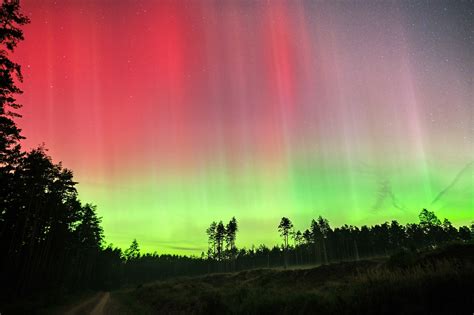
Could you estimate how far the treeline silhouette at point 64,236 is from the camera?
2573 centimetres

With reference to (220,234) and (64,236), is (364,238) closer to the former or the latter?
(220,234)

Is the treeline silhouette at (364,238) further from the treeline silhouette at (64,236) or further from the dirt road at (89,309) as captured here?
the dirt road at (89,309)

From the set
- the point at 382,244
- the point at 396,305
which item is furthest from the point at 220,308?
the point at 382,244

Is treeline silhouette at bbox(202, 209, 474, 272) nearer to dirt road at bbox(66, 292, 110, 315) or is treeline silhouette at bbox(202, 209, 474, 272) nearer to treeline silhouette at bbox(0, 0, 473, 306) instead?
treeline silhouette at bbox(0, 0, 473, 306)

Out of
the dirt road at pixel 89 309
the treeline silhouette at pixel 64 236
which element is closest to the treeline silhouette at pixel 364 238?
the treeline silhouette at pixel 64 236

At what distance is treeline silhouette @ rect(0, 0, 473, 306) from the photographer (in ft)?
84.4

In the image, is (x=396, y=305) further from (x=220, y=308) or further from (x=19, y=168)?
(x=19, y=168)

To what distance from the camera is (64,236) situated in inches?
1667

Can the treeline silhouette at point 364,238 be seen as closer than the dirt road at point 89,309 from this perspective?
No

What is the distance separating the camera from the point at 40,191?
3122 centimetres

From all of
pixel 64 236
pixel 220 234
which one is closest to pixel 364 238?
pixel 220 234

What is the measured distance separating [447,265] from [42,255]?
44387mm

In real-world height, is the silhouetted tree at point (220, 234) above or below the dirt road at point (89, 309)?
above

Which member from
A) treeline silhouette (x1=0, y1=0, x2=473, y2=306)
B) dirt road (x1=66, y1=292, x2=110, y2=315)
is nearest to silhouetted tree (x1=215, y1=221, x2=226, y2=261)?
treeline silhouette (x1=0, y1=0, x2=473, y2=306)
